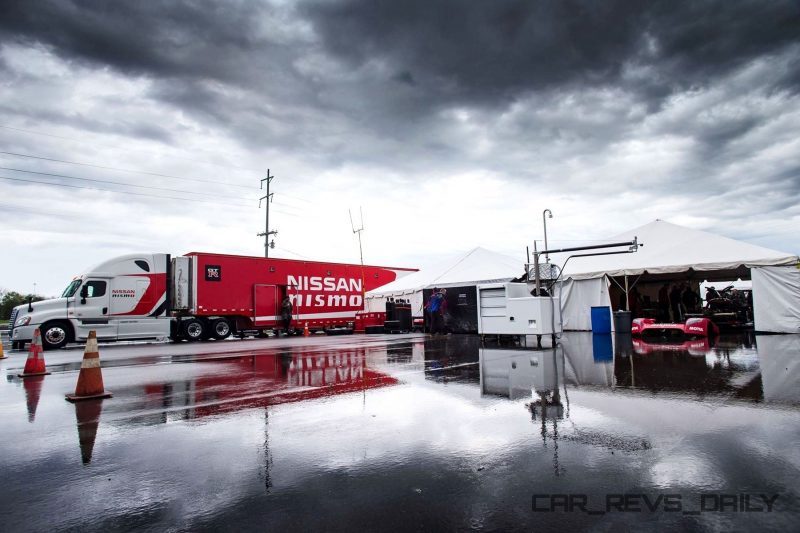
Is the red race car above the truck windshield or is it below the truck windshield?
below

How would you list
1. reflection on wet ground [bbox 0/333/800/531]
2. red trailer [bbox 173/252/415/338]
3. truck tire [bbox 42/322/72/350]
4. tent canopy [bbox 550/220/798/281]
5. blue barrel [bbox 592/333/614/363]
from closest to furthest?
reflection on wet ground [bbox 0/333/800/531] < blue barrel [bbox 592/333/614/363] < tent canopy [bbox 550/220/798/281] < truck tire [bbox 42/322/72/350] < red trailer [bbox 173/252/415/338]

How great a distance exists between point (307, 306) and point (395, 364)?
15381 millimetres

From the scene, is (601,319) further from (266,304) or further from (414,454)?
(414,454)

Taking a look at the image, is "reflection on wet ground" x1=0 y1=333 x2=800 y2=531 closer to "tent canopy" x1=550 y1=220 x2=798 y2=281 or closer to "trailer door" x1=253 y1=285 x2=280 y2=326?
"tent canopy" x1=550 y1=220 x2=798 y2=281

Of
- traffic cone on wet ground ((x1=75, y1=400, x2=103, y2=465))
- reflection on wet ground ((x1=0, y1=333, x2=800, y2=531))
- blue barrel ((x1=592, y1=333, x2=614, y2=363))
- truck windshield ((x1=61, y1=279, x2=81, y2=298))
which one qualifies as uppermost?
truck windshield ((x1=61, y1=279, x2=81, y2=298))

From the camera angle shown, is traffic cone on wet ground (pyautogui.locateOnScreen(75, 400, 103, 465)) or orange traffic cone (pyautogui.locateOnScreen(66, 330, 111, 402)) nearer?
traffic cone on wet ground (pyautogui.locateOnScreen(75, 400, 103, 465))

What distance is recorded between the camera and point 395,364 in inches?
378

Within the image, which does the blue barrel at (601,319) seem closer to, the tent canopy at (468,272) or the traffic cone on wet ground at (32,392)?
the tent canopy at (468,272)

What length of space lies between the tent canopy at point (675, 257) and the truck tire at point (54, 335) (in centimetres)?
1994

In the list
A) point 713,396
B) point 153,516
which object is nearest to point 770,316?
point 713,396

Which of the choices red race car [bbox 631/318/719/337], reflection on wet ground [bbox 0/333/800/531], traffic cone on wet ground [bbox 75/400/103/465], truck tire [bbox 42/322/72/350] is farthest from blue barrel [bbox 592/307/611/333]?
truck tire [bbox 42/322/72/350]

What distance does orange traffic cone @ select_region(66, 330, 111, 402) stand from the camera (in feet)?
20.7

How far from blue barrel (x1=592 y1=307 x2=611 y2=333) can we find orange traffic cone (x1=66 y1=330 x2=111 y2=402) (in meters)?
16.2

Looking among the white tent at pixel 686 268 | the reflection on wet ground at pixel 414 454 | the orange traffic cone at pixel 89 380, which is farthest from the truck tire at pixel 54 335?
the white tent at pixel 686 268
